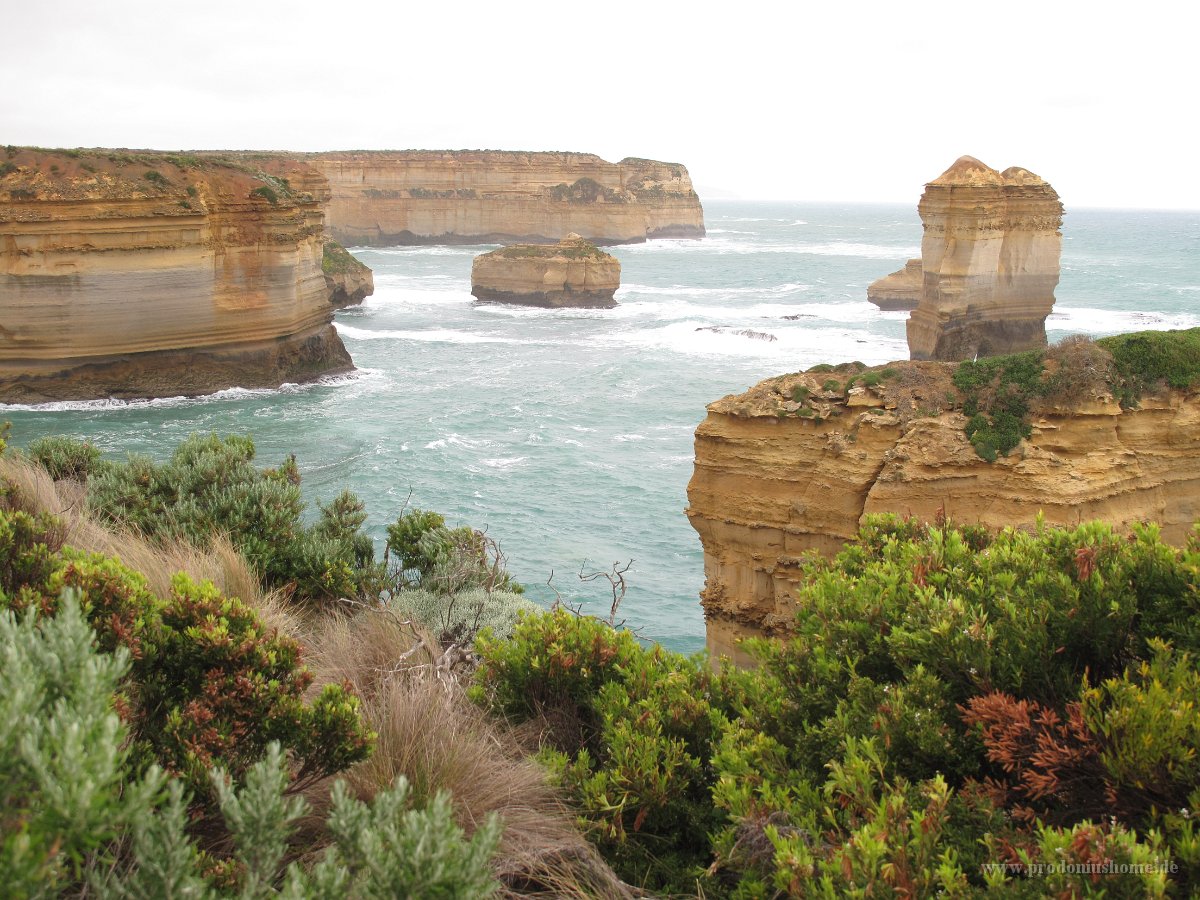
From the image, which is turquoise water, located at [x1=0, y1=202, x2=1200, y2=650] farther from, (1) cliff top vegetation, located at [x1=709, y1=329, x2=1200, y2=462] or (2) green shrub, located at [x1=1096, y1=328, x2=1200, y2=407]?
(2) green shrub, located at [x1=1096, y1=328, x2=1200, y2=407]

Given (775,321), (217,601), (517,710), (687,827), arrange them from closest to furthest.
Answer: (217,601) → (687,827) → (517,710) → (775,321)

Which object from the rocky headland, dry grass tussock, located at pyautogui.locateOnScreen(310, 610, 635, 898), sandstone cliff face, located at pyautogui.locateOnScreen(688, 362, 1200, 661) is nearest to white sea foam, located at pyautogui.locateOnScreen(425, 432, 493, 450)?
sandstone cliff face, located at pyautogui.locateOnScreen(688, 362, 1200, 661)

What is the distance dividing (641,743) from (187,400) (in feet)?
97.8

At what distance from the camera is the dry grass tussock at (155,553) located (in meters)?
7.35

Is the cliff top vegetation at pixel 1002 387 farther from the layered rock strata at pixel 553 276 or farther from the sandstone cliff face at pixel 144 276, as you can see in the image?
the layered rock strata at pixel 553 276

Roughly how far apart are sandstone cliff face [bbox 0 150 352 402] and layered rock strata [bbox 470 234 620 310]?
24641 mm

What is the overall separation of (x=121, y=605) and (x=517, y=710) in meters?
2.88

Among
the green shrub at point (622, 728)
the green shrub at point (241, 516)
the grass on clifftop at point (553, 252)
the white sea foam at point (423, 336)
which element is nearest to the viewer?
the green shrub at point (622, 728)

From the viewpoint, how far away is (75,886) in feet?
10.9

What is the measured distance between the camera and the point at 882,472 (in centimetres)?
1192

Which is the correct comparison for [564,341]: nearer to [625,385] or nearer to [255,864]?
[625,385]

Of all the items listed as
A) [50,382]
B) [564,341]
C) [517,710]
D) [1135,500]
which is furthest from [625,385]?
[517,710]

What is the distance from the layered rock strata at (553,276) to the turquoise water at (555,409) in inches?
59.4

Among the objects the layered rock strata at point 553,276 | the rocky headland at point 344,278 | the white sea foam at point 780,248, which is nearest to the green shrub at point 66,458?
the rocky headland at point 344,278
